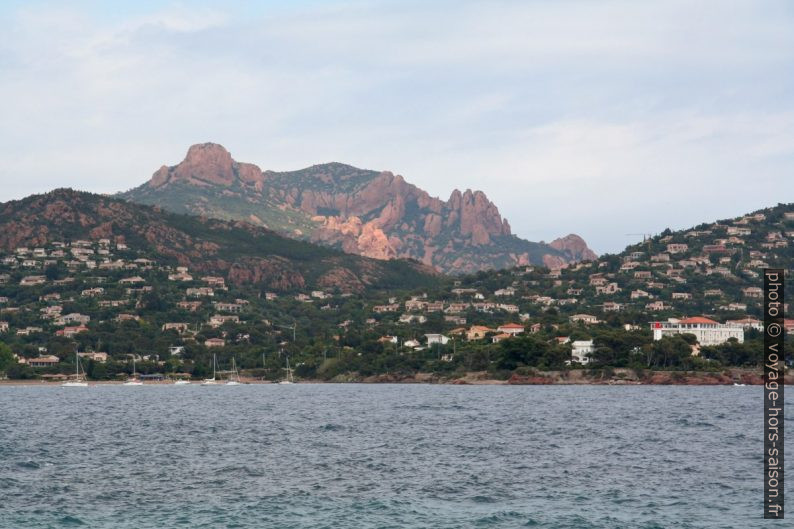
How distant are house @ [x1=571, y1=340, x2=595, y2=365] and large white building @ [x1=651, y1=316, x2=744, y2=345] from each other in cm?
1345

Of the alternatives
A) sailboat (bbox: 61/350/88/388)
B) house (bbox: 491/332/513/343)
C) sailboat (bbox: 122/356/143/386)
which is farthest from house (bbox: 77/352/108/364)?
house (bbox: 491/332/513/343)

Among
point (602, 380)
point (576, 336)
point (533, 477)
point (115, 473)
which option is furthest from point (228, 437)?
point (576, 336)

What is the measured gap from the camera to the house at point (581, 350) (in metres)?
170

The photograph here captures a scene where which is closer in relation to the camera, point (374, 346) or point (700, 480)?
point (700, 480)

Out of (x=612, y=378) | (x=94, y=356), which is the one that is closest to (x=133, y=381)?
(x=94, y=356)

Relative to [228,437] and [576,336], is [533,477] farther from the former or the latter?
[576,336]

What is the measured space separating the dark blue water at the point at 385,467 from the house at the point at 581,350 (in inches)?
2371

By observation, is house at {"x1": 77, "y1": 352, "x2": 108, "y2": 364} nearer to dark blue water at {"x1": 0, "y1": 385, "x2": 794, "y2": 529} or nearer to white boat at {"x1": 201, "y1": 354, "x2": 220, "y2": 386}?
white boat at {"x1": 201, "y1": 354, "x2": 220, "y2": 386}

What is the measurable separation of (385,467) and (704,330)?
134876 mm

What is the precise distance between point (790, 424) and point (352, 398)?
58976 millimetres

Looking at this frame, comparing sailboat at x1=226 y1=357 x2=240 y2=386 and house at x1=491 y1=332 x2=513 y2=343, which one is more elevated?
house at x1=491 y1=332 x2=513 y2=343

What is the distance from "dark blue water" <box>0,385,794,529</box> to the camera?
4384 cm

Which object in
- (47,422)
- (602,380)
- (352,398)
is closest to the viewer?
(47,422)

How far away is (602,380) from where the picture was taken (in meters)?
162
